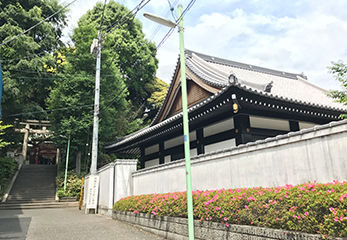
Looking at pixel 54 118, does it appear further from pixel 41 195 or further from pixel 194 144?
pixel 194 144

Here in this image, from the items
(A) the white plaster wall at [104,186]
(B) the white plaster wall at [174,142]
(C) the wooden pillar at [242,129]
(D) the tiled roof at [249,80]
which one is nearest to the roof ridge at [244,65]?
(D) the tiled roof at [249,80]

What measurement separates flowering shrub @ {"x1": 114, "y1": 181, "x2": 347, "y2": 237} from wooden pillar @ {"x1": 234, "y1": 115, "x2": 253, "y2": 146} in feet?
12.1

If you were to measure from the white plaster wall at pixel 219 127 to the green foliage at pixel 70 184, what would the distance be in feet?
51.9

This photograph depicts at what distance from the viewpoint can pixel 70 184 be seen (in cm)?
2292

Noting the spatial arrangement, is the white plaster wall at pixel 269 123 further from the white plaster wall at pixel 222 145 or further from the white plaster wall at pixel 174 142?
the white plaster wall at pixel 174 142

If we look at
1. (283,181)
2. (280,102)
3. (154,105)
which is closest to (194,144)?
(280,102)

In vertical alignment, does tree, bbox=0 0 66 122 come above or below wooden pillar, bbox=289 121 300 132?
above

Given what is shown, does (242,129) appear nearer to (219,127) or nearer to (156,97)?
(219,127)

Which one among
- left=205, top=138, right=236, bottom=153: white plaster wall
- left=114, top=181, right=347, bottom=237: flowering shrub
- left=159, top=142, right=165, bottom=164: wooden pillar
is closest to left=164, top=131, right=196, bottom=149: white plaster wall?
left=159, top=142, right=165, bottom=164: wooden pillar

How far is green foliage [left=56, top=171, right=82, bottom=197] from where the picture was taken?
2220 cm

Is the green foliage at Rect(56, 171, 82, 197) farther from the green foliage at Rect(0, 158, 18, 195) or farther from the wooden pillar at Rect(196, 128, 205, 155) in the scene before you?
the wooden pillar at Rect(196, 128, 205, 155)

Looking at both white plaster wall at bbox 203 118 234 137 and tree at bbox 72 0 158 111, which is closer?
white plaster wall at bbox 203 118 234 137

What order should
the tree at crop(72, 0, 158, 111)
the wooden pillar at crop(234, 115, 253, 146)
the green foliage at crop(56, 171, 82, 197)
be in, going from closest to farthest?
the wooden pillar at crop(234, 115, 253, 146)
the green foliage at crop(56, 171, 82, 197)
the tree at crop(72, 0, 158, 111)

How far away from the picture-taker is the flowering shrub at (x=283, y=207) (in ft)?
12.2
